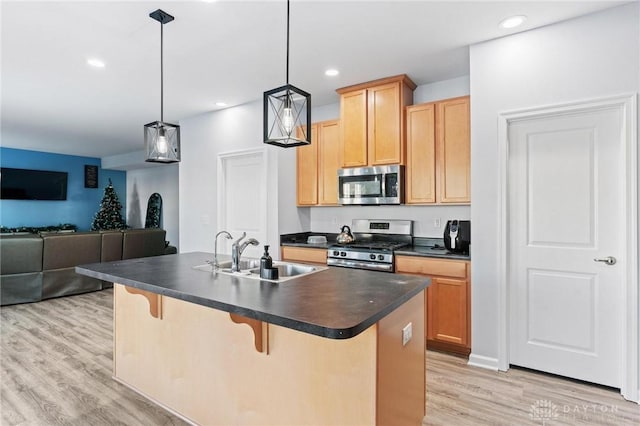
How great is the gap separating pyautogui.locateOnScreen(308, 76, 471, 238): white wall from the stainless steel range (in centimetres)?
10

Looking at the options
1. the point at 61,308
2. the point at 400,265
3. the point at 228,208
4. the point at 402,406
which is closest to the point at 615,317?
the point at 400,265

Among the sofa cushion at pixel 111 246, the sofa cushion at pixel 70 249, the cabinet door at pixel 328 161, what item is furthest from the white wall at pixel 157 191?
the cabinet door at pixel 328 161

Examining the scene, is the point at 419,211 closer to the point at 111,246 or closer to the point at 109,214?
the point at 111,246

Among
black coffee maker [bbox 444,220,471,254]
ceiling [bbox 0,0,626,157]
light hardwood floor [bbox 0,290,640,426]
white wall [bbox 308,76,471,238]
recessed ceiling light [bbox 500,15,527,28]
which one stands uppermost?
ceiling [bbox 0,0,626,157]

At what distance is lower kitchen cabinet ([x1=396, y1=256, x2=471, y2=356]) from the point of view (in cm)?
303

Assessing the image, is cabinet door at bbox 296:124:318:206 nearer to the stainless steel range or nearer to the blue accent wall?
the stainless steel range

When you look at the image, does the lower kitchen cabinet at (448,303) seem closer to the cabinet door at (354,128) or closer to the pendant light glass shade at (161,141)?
the cabinet door at (354,128)

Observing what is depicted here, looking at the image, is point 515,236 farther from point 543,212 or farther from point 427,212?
point 427,212

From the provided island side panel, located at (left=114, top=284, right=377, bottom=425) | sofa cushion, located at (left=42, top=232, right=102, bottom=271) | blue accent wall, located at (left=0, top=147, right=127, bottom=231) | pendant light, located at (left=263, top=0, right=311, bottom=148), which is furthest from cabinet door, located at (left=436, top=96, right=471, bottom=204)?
blue accent wall, located at (left=0, top=147, right=127, bottom=231)

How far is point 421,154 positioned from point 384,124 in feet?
1.66

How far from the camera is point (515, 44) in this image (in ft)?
9.03

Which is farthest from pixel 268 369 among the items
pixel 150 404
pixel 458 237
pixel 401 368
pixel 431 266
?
pixel 458 237

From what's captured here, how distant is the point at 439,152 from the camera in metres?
3.46

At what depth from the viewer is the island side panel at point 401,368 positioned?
1511mm
